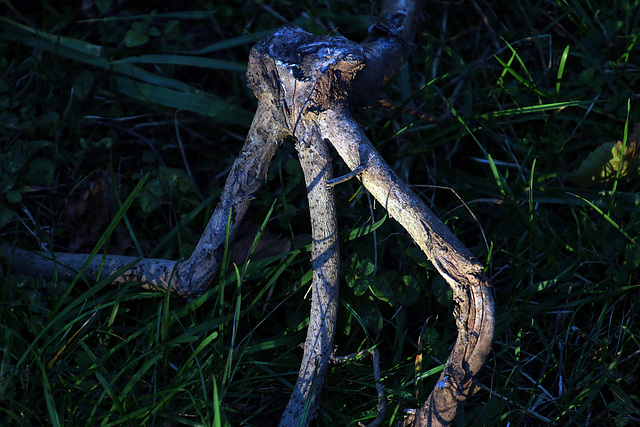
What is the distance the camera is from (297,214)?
8.51 feet

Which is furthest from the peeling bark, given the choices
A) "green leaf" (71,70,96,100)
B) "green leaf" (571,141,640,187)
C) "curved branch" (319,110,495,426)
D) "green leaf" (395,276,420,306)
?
"green leaf" (571,141,640,187)

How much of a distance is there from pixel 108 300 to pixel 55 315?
9.1 inches

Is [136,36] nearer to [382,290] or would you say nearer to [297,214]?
[297,214]

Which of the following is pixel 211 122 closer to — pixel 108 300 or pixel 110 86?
pixel 110 86

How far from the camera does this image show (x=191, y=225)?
104 inches

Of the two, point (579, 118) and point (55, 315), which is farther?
point (579, 118)

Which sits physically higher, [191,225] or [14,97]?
[14,97]

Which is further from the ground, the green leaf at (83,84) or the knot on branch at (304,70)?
the knot on branch at (304,70)

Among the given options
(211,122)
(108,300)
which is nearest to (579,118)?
(211,122)

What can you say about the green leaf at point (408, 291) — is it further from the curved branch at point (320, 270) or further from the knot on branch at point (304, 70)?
the knot on branch at point (304, 70)

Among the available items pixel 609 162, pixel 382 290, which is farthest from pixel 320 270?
pixel 609 162

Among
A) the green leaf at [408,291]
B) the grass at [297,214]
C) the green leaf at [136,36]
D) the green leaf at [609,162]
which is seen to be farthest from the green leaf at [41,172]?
the green leaf at [609,162]

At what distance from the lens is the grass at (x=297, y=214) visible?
2102 millimetres

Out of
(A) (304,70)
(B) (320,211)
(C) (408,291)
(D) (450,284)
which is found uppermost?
(A) (304,70)
